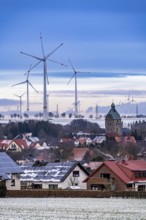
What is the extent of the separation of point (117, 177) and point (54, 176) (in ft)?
20.3

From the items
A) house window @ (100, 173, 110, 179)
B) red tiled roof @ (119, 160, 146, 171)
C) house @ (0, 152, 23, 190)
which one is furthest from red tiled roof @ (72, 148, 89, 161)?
house @ (0, 152, 23, 190)

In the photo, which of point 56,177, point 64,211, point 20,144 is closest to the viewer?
point 64,211

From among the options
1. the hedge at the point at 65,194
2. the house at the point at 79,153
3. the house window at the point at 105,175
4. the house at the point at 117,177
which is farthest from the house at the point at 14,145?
A: the hedge at the point at 65,194

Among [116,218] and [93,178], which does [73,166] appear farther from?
[116,218]

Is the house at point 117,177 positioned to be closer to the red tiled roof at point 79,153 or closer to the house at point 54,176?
the house at point 54,176

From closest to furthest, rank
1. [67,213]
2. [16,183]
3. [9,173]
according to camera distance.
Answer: [67,213]
[9,173]
[16,183]

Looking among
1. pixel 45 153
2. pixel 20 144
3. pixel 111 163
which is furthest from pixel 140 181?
pixel 20 144

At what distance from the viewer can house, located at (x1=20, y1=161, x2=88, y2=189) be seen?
77.2 meters

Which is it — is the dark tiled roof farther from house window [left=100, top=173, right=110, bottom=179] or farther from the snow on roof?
house window [left=100, top=173, right=110, bottom=179]

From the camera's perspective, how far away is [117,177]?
257ft

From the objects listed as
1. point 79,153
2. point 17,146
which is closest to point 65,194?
point 79,153

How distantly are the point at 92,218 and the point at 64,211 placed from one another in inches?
199

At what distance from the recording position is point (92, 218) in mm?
34312

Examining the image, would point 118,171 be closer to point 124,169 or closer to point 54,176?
point 124,169
